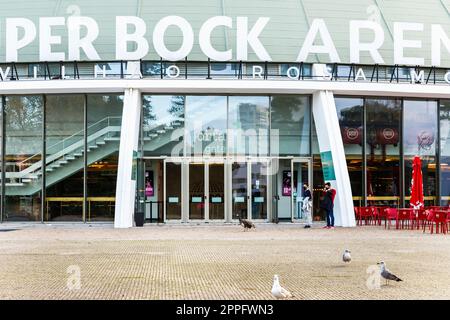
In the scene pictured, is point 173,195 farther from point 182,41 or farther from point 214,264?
point 214,264

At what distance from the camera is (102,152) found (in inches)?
1090

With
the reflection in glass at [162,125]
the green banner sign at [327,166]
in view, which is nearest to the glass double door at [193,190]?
the reflection in glass at [162,125]

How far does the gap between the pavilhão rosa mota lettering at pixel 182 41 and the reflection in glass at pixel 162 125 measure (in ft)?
6.91

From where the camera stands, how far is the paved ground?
34.7ft

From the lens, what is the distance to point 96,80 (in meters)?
26.4

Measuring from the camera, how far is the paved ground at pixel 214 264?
10578 mm

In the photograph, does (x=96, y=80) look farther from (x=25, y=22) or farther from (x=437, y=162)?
(x=437, y=162)

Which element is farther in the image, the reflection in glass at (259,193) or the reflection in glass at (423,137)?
the reflection in glass at (423,137)

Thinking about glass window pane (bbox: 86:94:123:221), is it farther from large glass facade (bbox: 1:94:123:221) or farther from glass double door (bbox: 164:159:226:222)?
glass double door (bbox: 164:159:226:222)

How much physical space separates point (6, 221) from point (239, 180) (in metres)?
9.81

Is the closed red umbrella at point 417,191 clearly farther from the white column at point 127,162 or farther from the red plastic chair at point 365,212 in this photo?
the white column at point 127,162

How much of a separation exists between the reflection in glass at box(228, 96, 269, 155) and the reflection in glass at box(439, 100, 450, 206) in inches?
310

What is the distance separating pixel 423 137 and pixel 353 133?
10.7 ft

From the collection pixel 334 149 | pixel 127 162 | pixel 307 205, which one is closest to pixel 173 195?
pixel 127 162
